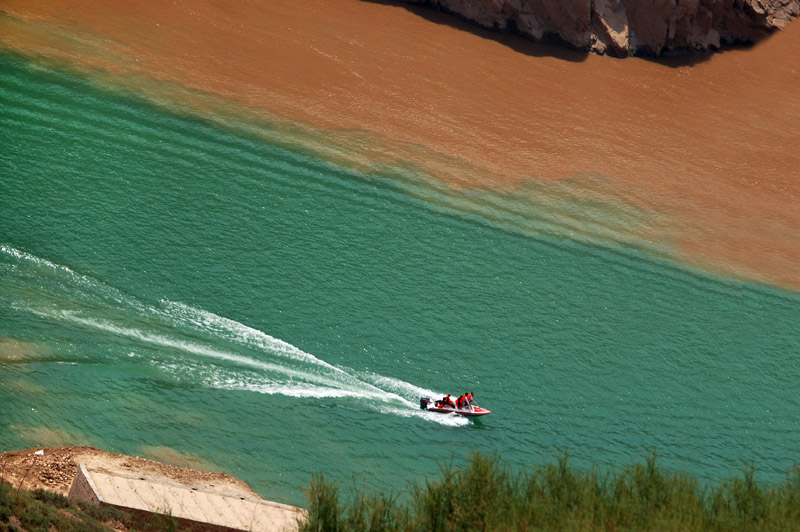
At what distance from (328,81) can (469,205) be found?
11522mm

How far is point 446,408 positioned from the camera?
36.8 metres

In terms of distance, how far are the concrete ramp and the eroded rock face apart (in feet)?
126

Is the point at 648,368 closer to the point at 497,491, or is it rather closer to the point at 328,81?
the point at 497,491

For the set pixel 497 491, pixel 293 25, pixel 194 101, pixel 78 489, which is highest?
pixel 293 25

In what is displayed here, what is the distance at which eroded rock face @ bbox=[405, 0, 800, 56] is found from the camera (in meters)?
59.6

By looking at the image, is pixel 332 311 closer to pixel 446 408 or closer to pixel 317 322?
pixel 317 322

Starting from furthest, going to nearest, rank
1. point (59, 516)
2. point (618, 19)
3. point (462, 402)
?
1. point (618, 19)
2. point (462, 402)
3. point (59, 516)

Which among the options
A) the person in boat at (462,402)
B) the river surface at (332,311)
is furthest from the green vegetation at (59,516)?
the person in boat at (462,402)

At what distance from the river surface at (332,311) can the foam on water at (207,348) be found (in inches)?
3.6

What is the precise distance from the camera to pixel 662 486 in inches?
1164

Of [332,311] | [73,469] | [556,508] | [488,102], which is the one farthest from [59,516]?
[488,102]

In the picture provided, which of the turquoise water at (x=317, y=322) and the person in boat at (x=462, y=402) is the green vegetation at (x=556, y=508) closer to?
the turquoise water at (x=317, y=322)

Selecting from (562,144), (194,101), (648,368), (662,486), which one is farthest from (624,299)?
(194,101)

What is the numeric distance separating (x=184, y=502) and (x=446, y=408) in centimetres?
1126
